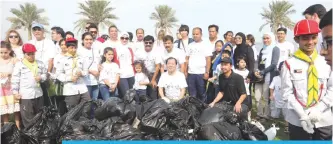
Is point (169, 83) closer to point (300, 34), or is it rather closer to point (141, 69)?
point (141, 69)

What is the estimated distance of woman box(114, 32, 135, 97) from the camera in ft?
16.4

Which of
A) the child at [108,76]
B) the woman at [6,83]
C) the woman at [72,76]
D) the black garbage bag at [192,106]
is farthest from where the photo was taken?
the child at [108,76]

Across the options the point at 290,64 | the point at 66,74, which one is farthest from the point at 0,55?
the point at 290,64

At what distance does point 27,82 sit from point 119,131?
1.53 meters

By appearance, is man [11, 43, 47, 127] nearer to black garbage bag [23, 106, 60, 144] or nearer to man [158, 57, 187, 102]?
black garbage bag [23, 106, 60, 144]

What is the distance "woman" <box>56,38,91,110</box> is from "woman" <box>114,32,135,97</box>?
0.68m

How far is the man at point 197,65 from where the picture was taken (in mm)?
5168

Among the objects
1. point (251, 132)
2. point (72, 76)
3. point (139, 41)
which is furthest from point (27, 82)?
point (251, 132)

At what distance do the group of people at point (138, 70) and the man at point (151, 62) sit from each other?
0.01 m

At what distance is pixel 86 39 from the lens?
15.8 ft

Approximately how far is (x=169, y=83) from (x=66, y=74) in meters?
1.32

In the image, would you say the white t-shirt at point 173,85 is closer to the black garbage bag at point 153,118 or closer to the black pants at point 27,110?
the black garbage bag at point 153,118

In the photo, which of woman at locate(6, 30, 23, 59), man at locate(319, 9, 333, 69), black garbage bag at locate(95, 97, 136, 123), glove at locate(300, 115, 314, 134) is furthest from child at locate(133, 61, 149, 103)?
man at locate(319, 9, 333, 69)

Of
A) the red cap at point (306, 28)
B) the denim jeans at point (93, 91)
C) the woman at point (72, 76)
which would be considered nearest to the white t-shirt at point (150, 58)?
the denim jeans at point (93, 91)
